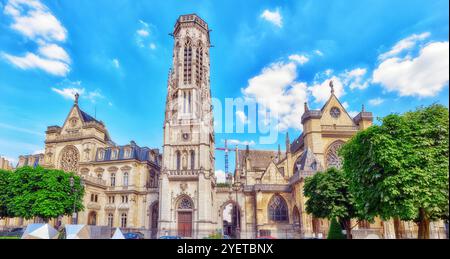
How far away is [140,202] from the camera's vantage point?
4522 centimetres

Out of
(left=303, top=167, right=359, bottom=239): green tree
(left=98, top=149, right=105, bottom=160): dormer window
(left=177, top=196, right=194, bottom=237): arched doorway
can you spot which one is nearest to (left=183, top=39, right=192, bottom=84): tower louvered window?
(left=98, top=149, right=105, bottom=160): dormer window

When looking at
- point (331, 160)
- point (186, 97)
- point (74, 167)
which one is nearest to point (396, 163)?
point (331, 160)

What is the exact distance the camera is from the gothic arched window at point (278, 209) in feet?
136

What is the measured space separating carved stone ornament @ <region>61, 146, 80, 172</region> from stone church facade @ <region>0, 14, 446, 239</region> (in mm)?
161

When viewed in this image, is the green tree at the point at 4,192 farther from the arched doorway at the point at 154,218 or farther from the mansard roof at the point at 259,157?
the mansard roof at the point at 259,157

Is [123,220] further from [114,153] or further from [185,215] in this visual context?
[114,153]

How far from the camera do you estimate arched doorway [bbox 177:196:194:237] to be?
4025cm

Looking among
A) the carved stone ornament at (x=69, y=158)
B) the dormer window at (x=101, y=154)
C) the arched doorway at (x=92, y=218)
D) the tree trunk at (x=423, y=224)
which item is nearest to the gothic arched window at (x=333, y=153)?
the tree trunk at (x=423, y=224)

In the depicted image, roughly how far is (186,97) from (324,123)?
70.8ft

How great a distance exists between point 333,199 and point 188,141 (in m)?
23.9

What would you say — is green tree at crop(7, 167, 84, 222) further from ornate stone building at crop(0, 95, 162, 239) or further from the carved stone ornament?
the carved stone ornament

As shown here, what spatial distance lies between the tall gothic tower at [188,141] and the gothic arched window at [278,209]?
8409 millimetres

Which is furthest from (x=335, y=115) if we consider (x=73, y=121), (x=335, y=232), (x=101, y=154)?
(x=73, y=121)
